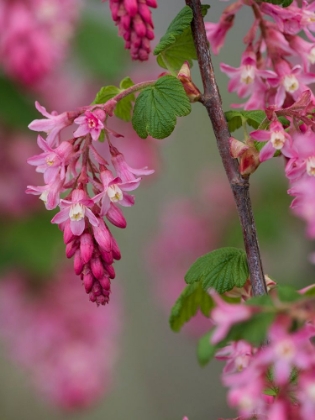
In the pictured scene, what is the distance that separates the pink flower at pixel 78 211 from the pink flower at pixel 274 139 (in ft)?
0.46

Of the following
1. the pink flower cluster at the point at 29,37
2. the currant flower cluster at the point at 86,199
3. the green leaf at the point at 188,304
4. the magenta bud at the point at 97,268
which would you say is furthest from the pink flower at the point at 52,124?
the pink flower cluster at the point at 29,37

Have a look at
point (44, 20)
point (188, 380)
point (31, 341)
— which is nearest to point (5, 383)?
point (188, 380)

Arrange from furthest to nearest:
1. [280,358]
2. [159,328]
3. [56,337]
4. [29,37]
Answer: [159,328] < [56,337] < [29,37] < [280,358]

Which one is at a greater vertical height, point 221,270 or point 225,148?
point 225,148

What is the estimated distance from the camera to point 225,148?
1.92ft

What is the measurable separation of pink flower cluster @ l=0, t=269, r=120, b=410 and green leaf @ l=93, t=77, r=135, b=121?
89 cm

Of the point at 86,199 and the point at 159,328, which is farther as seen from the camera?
A: the point at 159,328

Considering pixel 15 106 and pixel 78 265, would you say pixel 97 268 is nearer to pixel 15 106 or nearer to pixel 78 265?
pixel 78 265

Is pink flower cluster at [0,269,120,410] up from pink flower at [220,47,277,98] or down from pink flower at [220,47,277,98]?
down

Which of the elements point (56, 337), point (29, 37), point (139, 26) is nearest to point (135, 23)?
point (139, 26)

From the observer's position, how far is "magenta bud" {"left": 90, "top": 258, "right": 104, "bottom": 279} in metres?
0.55

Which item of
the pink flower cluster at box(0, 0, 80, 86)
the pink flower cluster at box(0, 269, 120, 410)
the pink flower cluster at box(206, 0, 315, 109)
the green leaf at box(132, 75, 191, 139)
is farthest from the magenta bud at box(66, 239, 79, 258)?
the pink flower cluster at box(0, 269, 120, 410)

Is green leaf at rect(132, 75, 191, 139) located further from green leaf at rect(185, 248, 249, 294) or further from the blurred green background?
the blurred green background

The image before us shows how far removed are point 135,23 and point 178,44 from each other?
0.05 metres
